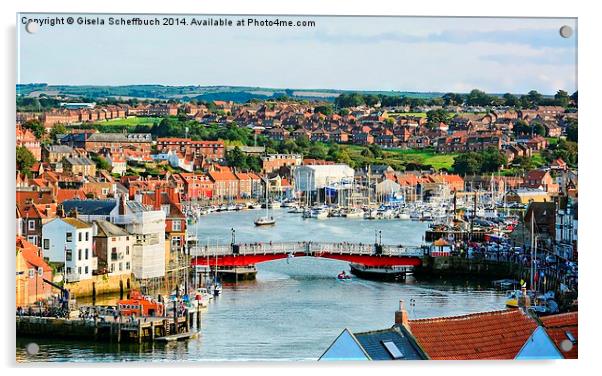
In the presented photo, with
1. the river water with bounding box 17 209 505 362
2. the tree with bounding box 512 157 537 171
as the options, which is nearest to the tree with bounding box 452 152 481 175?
the tree with bounding box 512 157 537 171

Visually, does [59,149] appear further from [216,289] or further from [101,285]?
[216,289]

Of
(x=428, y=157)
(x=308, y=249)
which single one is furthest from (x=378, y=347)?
(x=308, y=249)

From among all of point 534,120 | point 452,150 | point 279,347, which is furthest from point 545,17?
point 452,150

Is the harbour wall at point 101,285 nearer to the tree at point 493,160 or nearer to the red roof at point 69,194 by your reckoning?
the red roof at point 69,194

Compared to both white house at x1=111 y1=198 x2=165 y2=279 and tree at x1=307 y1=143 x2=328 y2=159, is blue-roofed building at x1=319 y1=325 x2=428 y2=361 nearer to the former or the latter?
white house at x1=111 y1=198 x2=165 y2=279
